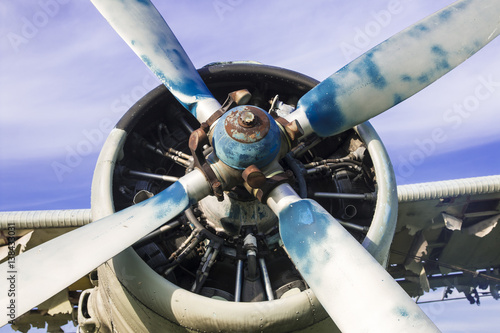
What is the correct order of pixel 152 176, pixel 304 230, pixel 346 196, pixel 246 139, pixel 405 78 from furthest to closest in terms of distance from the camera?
pixel 152 176, pixel 346 196, pixel 405 78, pixel 246 139, pixel 304 230

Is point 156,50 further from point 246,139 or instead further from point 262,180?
point 262,180

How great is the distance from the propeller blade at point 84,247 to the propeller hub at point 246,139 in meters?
0.46

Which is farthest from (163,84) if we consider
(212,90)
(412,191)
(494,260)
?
(494,260)

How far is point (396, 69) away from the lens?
6.66 m

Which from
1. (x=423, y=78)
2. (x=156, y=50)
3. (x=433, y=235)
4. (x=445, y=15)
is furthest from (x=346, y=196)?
(x=156, y=50)

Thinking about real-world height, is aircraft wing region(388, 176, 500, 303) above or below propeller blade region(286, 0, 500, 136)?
below

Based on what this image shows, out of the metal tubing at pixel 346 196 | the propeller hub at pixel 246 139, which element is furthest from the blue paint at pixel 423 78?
the propeller hub at pixel 246 139

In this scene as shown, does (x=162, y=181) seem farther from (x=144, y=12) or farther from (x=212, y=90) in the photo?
(x=144, y=12)

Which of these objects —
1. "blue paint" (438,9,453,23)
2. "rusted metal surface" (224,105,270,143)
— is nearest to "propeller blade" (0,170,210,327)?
"rusted metal surface" (224,105,270,143)

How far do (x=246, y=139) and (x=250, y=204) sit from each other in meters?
1.49

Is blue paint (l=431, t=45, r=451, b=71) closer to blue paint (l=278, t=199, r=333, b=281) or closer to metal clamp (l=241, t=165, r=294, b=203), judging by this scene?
metal clamp (l=241, t=165, r=294, b=203)

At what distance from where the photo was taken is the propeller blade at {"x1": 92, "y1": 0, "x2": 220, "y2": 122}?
7016mm

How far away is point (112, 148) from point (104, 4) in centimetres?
200

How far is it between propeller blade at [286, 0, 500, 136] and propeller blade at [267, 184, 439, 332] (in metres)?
1.37
